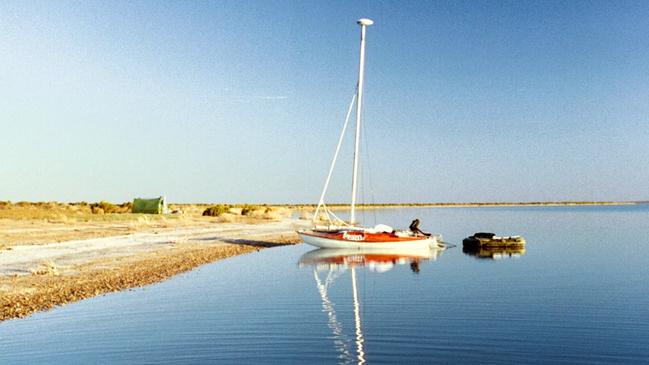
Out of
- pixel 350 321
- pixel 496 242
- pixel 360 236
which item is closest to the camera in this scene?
pixel 350 321

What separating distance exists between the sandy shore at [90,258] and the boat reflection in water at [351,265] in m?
7.85

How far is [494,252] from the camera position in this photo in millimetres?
51500

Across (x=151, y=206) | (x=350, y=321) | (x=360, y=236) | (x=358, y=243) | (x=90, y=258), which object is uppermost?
(x=151, y=206)

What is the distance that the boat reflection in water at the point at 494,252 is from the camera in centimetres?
4797

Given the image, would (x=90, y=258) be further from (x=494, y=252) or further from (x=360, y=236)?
(x=494, y=252)

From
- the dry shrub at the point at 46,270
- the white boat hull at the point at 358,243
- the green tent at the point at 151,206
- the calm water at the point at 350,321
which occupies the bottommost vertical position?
the calm water at the point at 350,321

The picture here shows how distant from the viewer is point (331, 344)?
1753cm

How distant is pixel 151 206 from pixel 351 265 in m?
63.8

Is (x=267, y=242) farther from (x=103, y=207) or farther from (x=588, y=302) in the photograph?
(x=103, y=207)

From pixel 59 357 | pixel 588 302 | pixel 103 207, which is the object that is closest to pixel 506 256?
pixel 588 302

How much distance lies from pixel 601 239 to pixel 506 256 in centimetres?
2448

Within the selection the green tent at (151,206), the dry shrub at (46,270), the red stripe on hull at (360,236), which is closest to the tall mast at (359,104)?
the red stripe on hull at (360,236)

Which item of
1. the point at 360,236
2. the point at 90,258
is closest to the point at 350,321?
the point at 90,258

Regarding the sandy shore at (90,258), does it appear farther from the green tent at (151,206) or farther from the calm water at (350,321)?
the green tent at (151,206)
